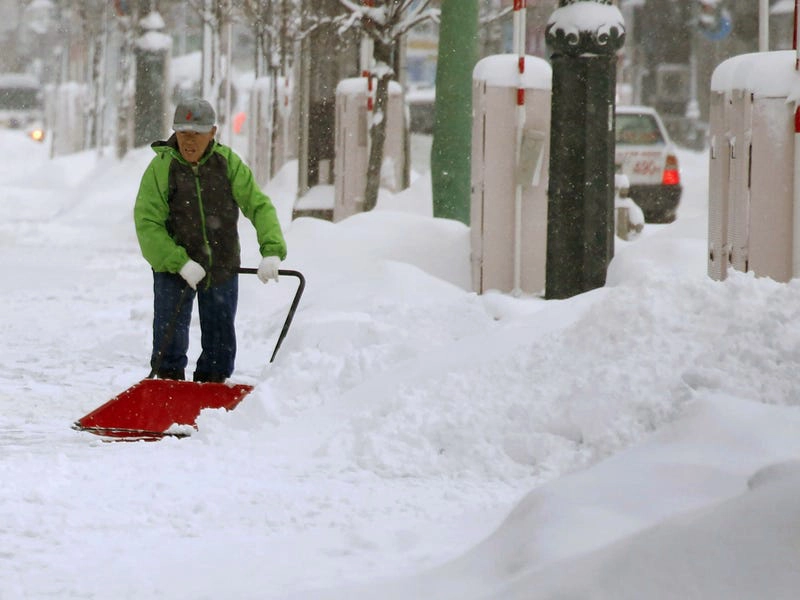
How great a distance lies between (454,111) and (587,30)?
5479 mm

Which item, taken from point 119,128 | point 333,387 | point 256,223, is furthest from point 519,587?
point 119,128

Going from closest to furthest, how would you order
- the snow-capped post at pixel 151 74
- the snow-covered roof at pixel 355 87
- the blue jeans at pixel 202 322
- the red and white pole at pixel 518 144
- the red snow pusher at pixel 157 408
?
the red snow pusher at pixel 157 408 < the blue jeans at pixel 202 322 < the red and white pole at pixel 518 144 < the snow-covered roof at pixel 355 87 < the snow-capped post at pixel 151 74

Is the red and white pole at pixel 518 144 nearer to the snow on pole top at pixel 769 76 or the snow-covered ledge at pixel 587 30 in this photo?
the snow-covered ledge at pixel 587 30

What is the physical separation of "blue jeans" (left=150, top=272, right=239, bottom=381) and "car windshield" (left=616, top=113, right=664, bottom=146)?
12.2 metres

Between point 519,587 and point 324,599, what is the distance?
2.30 feet

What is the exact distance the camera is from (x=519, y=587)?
3951 millimetres

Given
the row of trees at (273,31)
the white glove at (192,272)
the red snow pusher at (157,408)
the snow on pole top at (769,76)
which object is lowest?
the red snow pusher at (157,408)

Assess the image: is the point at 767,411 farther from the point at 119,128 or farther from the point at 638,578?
the point at 119,128

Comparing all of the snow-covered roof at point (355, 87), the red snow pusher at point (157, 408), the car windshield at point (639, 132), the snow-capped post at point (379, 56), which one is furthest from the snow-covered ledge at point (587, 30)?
the car windshield at point (639, 132)

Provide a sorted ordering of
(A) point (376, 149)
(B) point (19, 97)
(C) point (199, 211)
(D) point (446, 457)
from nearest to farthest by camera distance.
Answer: (D) point (446, 457), (C) point (199, 211), (A) point (376, 149), (B) point (19, 97)

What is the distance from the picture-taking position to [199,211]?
8.05 metres

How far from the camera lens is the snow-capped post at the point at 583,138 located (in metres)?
10.0

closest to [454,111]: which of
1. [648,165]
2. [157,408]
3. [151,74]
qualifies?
[648,165]

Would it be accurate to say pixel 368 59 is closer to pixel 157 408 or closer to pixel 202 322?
pixel 202 322
